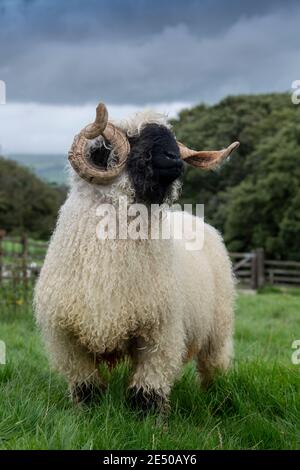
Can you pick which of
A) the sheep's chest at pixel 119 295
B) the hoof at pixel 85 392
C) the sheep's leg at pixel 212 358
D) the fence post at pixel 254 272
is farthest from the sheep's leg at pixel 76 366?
the fence post at pixel 254 272

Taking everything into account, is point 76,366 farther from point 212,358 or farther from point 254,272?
point 254,272

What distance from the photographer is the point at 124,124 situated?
4348mm

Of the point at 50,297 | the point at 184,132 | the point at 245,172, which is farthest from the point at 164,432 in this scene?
the point at 184,132

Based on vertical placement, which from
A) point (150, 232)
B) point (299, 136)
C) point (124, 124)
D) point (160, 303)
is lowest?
point (160, 303)

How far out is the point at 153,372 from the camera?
4402mm

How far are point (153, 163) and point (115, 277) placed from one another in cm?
76

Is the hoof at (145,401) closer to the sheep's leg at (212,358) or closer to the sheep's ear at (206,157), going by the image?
the sheep's leg at (212,358)

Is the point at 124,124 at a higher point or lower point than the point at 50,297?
higher

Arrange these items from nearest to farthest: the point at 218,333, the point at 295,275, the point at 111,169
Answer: the point at 111,169 < the point at 218,333 < the point at 295,275

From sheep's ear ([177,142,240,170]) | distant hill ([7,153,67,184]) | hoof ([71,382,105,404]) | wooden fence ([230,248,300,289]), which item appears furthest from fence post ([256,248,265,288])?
hoof ([71,382,105,404])

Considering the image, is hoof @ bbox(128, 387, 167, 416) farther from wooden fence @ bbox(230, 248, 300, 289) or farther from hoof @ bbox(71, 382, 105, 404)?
wooden fence @ bbox(230, 248, 300, 289)

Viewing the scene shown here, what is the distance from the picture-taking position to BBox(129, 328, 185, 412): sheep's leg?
437 centimetres
